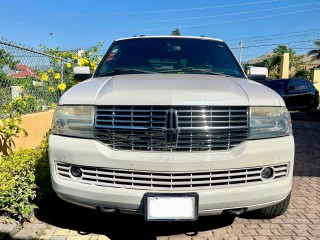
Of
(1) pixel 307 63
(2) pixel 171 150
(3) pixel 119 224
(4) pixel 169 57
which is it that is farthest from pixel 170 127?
(1) pixel 307 63

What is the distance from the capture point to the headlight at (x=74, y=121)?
2602 mm

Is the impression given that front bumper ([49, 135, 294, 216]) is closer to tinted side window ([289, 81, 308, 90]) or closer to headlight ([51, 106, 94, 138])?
headlight ([51, 106, 94, 138])

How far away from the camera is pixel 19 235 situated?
9.73 ft

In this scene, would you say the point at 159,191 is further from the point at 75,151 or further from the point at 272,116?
the point at 272,116

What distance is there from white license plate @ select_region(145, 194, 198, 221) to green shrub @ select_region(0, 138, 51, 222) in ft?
4.67

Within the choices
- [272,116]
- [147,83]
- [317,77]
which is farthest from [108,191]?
[317,77]

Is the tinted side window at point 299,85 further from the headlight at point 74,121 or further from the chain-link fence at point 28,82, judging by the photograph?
the headlight at point 74,121

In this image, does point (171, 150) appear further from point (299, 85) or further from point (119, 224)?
point (299, 85)

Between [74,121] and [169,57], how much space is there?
1693 millimetres

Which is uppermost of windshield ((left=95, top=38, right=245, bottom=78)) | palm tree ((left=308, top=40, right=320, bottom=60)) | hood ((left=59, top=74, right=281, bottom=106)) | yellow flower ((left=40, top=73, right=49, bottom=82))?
palm tree ((left=308, top=40, right=320, bottom=60))

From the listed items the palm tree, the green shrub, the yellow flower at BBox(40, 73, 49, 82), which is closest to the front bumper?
the green shrub

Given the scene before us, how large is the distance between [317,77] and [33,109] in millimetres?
21657

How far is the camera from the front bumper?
2.44m

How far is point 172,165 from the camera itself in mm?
2420
